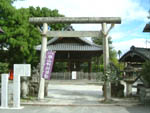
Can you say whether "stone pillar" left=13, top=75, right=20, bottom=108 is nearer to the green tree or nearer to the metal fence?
the metal fence

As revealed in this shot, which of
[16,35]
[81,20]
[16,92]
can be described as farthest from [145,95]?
[16,35]

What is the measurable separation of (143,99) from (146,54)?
9.07ft

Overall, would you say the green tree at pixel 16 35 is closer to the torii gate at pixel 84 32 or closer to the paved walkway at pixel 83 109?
the torii gate at pixel 84 32

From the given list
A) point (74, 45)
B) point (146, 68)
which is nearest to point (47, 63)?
point (146, 68)

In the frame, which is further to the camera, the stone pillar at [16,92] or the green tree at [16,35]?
the green tree at [16,35]

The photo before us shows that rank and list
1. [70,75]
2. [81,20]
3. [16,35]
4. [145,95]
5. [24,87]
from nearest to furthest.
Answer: [145,95], [81,20], [24,87], [70,75], [16,35]

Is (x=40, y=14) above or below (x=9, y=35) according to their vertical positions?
above

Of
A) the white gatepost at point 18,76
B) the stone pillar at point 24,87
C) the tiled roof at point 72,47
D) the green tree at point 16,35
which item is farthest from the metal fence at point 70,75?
the white gatepost at point 18,76

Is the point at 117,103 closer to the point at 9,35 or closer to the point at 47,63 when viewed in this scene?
the point at 47,63

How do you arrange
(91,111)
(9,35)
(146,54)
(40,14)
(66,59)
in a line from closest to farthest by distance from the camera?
(91,111) → (146,54) → (9,35) → (66,59) → (40,14)

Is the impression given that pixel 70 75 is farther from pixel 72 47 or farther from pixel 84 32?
pixel 84 32

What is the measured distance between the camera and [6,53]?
2294 cm

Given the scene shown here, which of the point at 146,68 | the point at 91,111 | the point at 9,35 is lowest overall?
the point at 91,111

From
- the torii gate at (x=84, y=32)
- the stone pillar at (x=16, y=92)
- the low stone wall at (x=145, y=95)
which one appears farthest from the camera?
the torii gate at (x=84, y=32)
